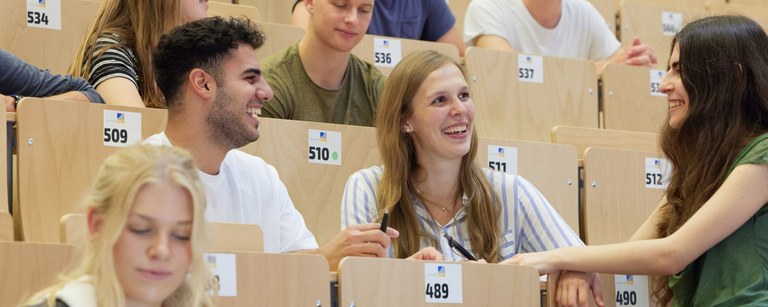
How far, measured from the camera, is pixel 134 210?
63.1 inches

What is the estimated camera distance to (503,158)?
3059 mm

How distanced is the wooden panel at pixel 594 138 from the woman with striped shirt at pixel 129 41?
1.04 meters

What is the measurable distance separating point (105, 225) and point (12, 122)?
95 centimetres

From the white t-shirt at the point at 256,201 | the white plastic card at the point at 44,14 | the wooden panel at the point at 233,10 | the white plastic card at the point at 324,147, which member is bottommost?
the white t-shirt at the point at 256,201

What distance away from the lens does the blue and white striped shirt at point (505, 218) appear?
2678 millimetres

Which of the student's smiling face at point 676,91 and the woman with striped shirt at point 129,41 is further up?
the woman with striped shirt at point 129,41

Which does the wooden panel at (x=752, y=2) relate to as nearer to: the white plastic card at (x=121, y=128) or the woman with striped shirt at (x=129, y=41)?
the woman with striped shirt at (x=129, y=41)

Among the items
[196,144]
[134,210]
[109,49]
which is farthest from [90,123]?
[134,210]

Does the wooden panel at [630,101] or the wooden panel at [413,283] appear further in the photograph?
the wooden panel at [630,101]

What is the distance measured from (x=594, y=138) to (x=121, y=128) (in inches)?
53.9

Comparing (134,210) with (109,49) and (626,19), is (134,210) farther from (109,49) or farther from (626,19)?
(626,19)

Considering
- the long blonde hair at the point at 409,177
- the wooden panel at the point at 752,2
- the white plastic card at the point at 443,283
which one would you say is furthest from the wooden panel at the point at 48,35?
the wooden panel at the point at 752,2

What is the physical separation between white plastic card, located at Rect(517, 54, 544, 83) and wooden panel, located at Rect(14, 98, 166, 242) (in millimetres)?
Result: 1376

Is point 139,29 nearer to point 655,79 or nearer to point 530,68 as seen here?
point 530,68
